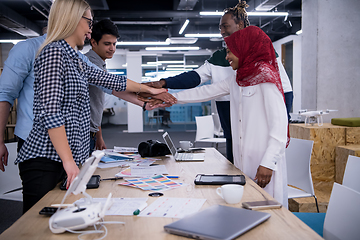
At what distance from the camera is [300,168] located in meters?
2.79

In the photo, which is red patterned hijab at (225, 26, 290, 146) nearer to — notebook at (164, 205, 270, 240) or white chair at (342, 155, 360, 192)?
white chair at (342, 155, 360, 192)

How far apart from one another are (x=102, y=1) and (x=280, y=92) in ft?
21.1

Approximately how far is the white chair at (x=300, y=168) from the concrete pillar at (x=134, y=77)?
33.4 ft

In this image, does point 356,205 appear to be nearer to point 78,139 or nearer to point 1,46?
point 78,139

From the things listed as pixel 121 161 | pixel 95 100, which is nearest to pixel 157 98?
pixel 95 100

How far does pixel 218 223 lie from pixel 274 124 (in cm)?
98

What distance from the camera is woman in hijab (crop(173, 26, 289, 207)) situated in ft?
5.99

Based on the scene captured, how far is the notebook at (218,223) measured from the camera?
0.94m

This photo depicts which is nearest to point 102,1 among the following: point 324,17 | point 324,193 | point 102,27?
point 324,17

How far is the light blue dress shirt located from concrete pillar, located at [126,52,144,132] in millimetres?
10845

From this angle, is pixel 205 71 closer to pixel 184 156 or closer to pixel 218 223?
pixel 184 156

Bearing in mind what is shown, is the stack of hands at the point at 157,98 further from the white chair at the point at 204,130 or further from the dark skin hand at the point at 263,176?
the white chair at the point at 204,130

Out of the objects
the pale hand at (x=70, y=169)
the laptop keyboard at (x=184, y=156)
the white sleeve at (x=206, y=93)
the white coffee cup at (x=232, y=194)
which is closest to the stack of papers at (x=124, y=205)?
the pale hand at (x=70, y=169)

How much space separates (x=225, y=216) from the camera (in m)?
1.08
